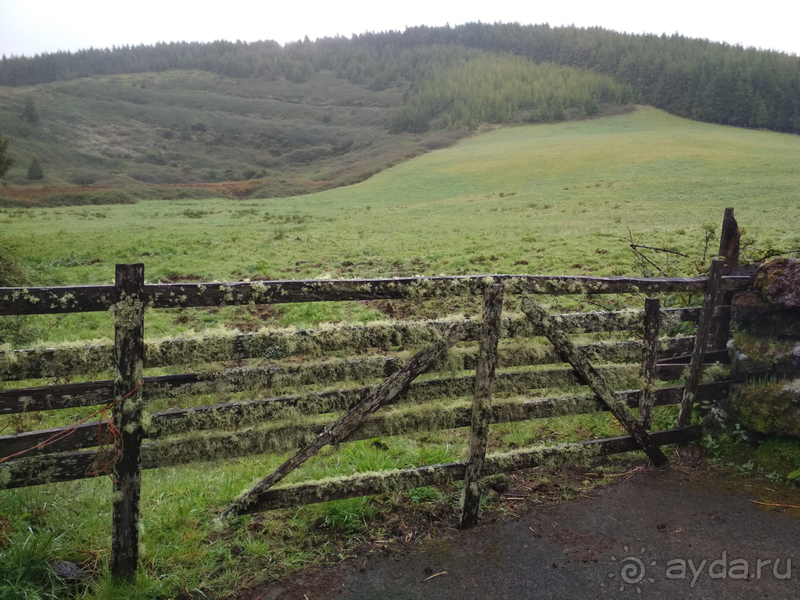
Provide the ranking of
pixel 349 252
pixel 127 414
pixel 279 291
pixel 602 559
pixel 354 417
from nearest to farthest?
1. pixel 127 414
2. pixel 279 291
3. pixel 602 559
4. pixel 354 417
5. pixel 349 252

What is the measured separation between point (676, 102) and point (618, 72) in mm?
38509

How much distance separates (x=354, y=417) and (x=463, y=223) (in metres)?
A: 27.5

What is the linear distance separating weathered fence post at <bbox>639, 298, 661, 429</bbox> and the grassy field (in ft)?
3.48

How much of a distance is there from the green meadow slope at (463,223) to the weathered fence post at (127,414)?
8.62m

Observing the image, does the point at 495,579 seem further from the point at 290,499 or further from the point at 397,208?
the point at 397,208

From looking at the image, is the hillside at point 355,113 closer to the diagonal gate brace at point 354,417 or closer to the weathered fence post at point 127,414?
the weathered fence post at point 127,414

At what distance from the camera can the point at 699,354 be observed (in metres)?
6.48

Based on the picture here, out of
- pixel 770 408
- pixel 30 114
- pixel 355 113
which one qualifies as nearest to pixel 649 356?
pixel 770 408

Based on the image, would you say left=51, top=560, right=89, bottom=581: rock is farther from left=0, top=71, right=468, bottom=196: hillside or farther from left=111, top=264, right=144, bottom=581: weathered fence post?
left=0, top=71, right=468, bottom=196: hillside

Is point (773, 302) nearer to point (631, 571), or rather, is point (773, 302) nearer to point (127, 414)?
point (631, 571)

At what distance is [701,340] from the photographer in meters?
6.44

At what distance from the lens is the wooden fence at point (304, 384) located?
407 cm

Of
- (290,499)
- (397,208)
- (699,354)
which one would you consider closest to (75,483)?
(290,499)

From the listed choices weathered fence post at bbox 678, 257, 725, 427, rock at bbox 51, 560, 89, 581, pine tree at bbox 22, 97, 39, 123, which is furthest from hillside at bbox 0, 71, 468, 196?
rock at bbox 51, 560, 89, 581
